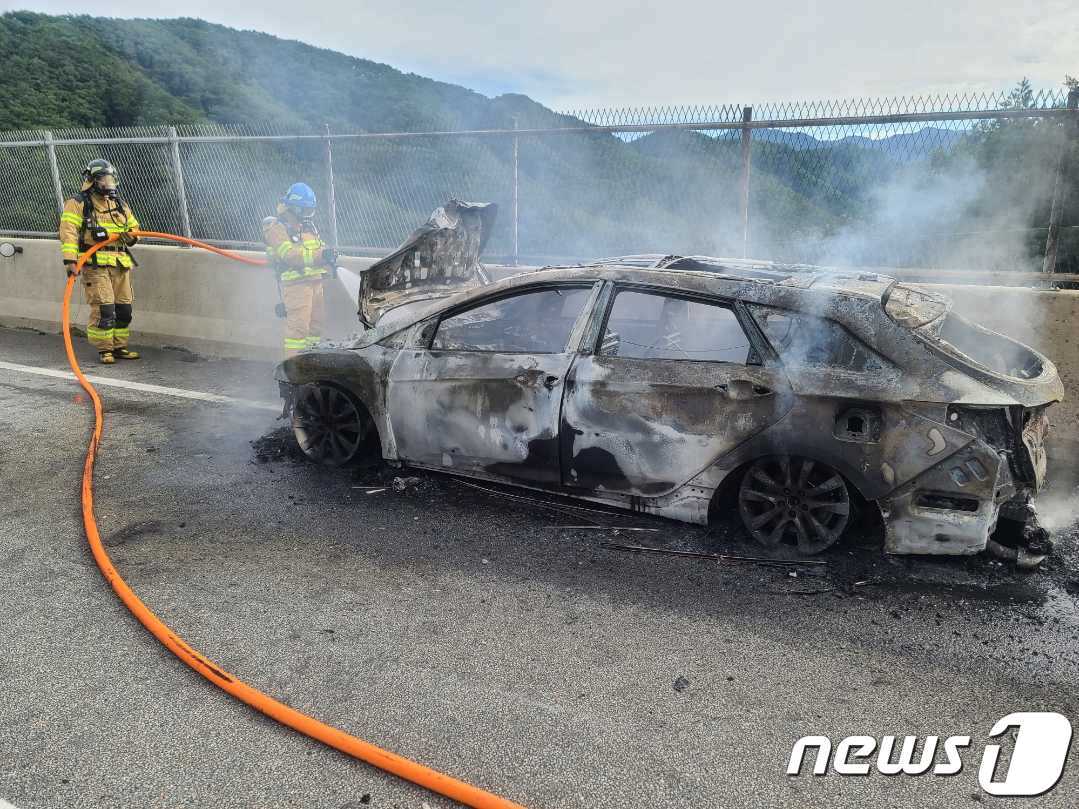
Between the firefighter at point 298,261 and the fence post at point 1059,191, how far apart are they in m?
6.07

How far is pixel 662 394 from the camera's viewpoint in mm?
4004

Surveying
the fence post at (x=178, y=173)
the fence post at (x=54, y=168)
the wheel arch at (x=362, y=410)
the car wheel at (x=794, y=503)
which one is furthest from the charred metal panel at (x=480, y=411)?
the fence post at (x=54, y=168)

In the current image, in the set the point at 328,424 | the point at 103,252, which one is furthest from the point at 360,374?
the point at 103,252

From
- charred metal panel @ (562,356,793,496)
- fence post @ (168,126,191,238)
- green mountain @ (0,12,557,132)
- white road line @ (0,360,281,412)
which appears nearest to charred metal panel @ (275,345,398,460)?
charred metal panel @ (562,356,793,496)

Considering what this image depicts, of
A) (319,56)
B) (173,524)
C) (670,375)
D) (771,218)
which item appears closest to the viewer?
A: (670,375)

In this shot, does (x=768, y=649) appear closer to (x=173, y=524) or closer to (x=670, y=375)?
(x=670, y=375)

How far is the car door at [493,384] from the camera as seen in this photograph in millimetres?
4316

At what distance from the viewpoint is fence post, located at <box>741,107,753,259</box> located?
22.6 feet

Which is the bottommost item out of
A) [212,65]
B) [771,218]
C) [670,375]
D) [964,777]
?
[964,777]

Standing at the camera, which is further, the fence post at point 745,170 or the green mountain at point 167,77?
the green mountain at point 167,77

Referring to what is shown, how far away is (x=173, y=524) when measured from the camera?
4512 mm

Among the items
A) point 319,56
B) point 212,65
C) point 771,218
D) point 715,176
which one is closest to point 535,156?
point 715,176

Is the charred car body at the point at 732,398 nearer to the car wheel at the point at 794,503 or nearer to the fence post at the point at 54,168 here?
Answer: the car wheel at the point at 794,503

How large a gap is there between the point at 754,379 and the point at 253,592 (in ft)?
8.28
